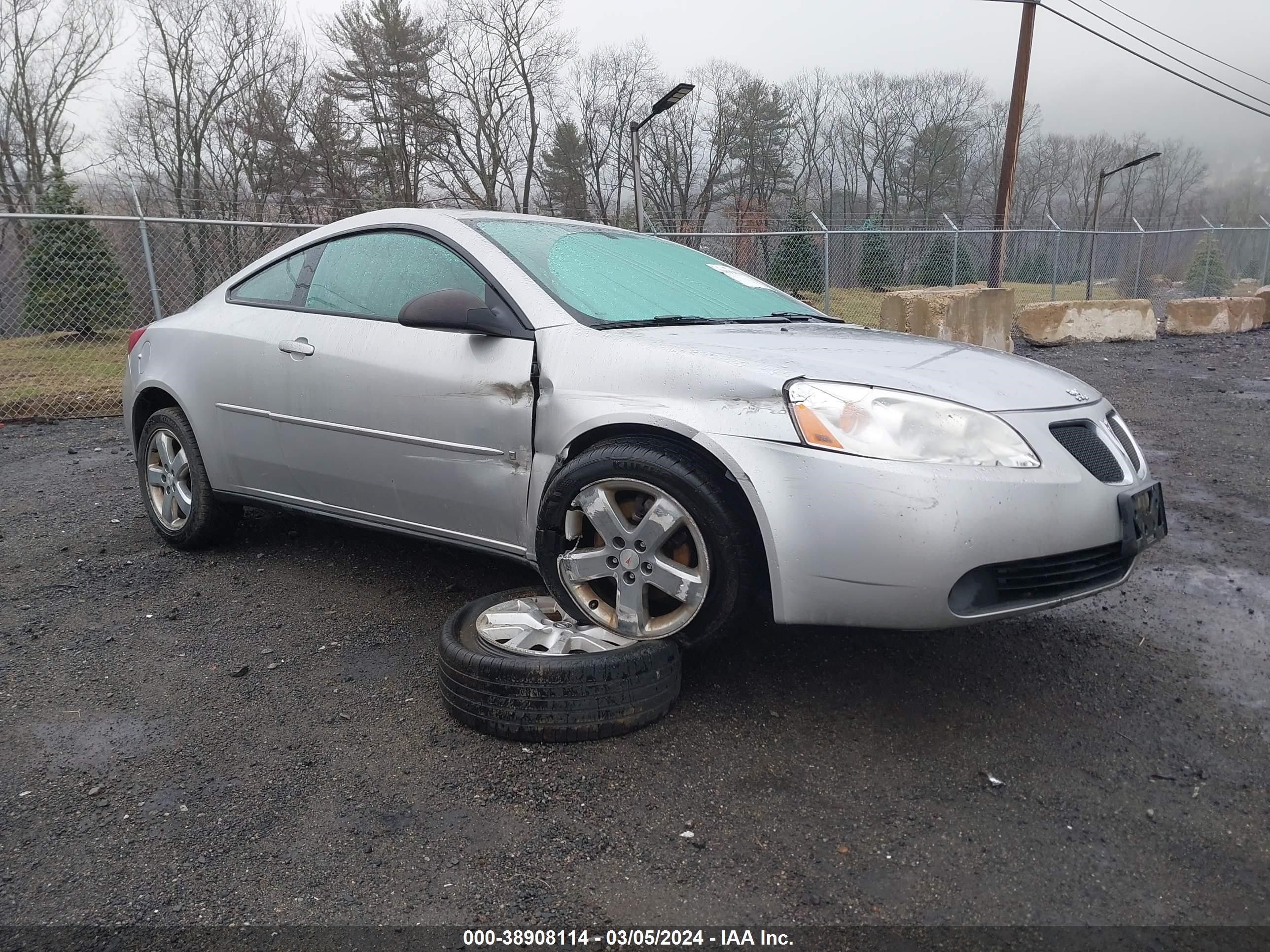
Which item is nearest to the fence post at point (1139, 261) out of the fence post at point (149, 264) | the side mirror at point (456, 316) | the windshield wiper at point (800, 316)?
the fence post at point (149, 264)

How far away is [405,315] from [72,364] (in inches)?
412

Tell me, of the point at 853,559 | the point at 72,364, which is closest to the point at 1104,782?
the point at 853,559

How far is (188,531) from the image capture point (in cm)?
428

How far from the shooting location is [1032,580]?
253cm

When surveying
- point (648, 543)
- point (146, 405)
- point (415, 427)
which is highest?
point (415, 427)

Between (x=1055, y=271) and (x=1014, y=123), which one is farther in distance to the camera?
(x=1055, y=271)

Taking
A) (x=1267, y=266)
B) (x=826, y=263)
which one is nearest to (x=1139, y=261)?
(x=1267, y=266)

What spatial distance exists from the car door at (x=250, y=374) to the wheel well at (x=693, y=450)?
1.46 m

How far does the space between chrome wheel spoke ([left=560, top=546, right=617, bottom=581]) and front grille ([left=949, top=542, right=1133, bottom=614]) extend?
99 centimetres

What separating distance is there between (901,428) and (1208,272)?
25.3 meters

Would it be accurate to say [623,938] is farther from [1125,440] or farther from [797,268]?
[797,268]

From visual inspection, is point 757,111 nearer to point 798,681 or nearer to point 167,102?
point 167,102

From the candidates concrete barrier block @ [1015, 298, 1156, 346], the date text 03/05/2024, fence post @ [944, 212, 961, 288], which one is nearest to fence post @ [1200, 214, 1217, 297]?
fence post @ [944, 212, 961, 288]

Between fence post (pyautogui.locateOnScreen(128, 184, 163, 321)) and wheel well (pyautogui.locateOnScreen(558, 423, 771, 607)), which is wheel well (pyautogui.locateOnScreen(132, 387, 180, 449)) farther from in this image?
fence post (pyautogui.locateOnScreen(128, 184, 163, 321))
